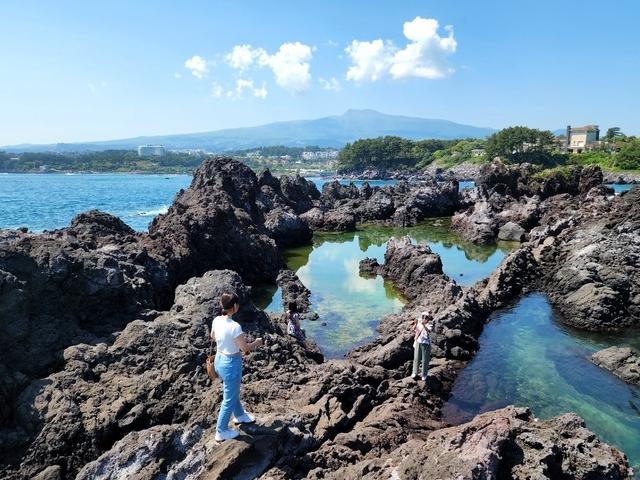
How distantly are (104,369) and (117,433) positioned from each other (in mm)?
1799

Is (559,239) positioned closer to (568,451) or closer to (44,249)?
(568,451)

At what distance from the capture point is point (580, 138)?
516 ft

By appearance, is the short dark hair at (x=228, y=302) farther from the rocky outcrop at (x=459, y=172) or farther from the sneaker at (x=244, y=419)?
the rocky outcrop at (x=459, y=172)

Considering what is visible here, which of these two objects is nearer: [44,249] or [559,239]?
[44,249]

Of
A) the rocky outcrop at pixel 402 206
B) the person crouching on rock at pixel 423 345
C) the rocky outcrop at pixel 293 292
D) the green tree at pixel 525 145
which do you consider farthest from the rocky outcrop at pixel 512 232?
the green tree at pixel 525 145

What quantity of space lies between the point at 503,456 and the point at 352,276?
24.1 m

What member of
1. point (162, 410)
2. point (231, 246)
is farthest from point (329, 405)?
point (231, 246)

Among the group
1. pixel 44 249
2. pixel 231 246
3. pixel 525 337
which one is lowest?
pixel 525 337

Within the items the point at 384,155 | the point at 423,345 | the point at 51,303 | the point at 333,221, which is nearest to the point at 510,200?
the point at 333,221

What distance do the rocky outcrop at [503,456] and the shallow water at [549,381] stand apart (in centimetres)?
392

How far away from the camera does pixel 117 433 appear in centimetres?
940

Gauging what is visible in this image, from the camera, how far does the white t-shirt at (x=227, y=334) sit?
805 centimetres

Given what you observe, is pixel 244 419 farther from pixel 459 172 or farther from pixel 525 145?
pixel 459 172

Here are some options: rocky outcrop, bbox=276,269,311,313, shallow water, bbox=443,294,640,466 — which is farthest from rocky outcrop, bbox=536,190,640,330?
rocky outcrop, bbox=276,269,311,313
